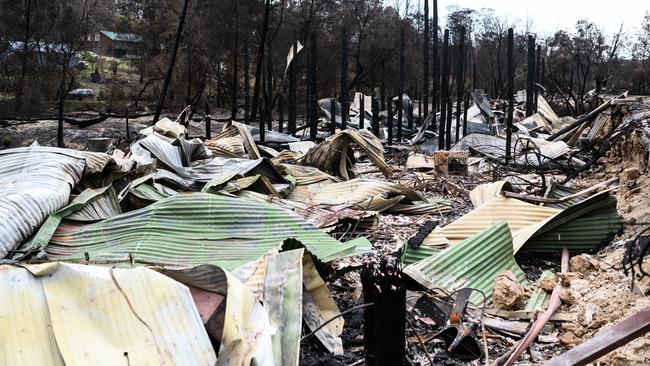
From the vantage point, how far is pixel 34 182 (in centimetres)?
373

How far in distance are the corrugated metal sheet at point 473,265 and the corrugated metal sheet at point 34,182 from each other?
2.04 meters

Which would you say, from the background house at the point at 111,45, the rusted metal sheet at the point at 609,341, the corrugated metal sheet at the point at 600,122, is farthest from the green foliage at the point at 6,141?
the background house at the point at 111,45

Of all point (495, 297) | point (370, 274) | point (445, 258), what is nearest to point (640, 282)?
point (495, 297)

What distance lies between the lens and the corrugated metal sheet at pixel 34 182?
3.21 meters

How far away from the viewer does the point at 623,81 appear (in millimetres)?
31953

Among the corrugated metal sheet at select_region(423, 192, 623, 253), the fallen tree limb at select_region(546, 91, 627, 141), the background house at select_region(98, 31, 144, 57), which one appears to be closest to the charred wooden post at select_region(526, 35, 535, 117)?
the fallen tree limb at select_region(546, 91, 627, 141)

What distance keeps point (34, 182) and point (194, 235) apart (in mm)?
1058

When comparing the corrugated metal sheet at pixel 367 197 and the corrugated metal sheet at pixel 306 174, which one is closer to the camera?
the corrugated metal sheet at pixel 367 197

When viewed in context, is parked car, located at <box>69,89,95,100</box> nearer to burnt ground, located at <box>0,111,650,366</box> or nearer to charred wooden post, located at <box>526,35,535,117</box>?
charred wooden post, located at <box>526,35,535,117</box>

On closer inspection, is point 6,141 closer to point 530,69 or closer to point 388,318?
point 530,69

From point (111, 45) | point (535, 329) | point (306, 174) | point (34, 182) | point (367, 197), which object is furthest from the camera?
point (111, 45)

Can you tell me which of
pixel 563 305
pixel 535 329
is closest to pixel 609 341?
pixel 535 329

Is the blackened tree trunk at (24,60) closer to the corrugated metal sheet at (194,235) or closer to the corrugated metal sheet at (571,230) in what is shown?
the corrugated metal sheet at (194,235)

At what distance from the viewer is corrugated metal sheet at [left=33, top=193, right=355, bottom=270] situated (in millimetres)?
3242
